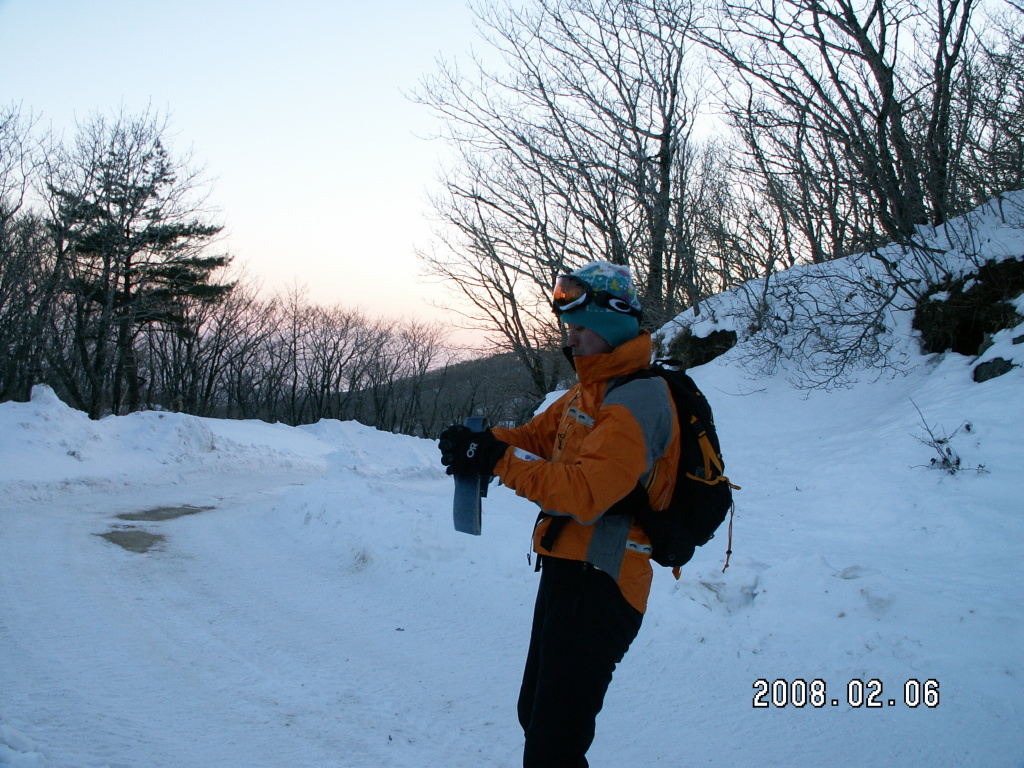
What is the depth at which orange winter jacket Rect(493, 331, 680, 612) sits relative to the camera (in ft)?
6.34

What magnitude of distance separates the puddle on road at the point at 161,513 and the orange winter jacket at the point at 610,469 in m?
7.81

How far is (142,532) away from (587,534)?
7.04m

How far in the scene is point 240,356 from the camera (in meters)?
39.7

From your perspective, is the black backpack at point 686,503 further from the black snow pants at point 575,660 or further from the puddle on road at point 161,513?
the puddle on road at point 161,513

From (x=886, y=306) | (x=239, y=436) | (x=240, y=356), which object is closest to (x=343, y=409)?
(x=240, y=356)

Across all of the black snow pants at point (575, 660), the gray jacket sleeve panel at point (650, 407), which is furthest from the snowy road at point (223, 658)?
the gray jacket sleeve panel at point (650, 407)

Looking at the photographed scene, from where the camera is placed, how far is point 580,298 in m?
2.40

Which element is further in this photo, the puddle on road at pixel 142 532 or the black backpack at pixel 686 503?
the puddle on road at pixel 142 532

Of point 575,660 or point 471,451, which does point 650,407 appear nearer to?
point 471,451

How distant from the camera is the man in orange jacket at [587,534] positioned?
6.42ft

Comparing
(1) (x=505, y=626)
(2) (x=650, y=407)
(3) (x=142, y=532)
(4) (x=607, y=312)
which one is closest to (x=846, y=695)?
(1) (x=505, y=626)

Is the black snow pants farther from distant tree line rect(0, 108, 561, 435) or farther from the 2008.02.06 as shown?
distant tree line rect(0, 108, 561, 435)

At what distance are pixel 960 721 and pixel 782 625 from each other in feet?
3.81

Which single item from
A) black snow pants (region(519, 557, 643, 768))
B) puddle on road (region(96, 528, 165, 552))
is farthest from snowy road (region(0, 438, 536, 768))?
black snow pants (region(519, 557, 643, 768))
